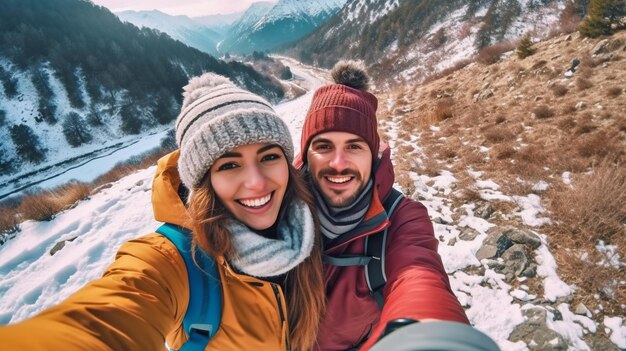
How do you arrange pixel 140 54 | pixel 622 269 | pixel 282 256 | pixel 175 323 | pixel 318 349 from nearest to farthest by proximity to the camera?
pixel 175 323
pixel 282 256
pixel 318 349
pixel 622 269
pixel 140 54

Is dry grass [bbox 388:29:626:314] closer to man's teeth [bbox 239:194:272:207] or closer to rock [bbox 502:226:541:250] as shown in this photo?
rock [bbox 502:226:541:250]

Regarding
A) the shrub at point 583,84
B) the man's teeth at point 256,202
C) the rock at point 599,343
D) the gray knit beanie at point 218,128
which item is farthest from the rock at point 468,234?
the shrub at point 583,84

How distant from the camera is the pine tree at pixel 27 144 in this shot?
35.0 meters

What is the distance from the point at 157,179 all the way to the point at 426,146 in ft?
23.3

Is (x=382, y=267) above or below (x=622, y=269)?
above

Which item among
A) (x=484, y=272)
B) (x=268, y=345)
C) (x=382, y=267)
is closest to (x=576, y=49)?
(x=484, y=272)

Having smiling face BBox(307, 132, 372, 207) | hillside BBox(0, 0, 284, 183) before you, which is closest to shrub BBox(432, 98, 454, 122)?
smiling face BBox(307, 132, 372, 207)

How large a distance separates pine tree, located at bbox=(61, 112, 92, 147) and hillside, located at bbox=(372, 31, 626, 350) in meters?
42.6

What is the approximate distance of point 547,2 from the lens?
32.1 m

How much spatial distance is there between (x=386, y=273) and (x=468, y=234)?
2882 mm

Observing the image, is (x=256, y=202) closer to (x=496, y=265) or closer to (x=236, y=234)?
(x=236, y=234)

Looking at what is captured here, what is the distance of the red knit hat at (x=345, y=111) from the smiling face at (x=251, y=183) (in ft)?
2.04

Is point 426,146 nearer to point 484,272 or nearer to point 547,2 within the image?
point 484,272

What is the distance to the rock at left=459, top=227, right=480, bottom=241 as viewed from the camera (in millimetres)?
3994
